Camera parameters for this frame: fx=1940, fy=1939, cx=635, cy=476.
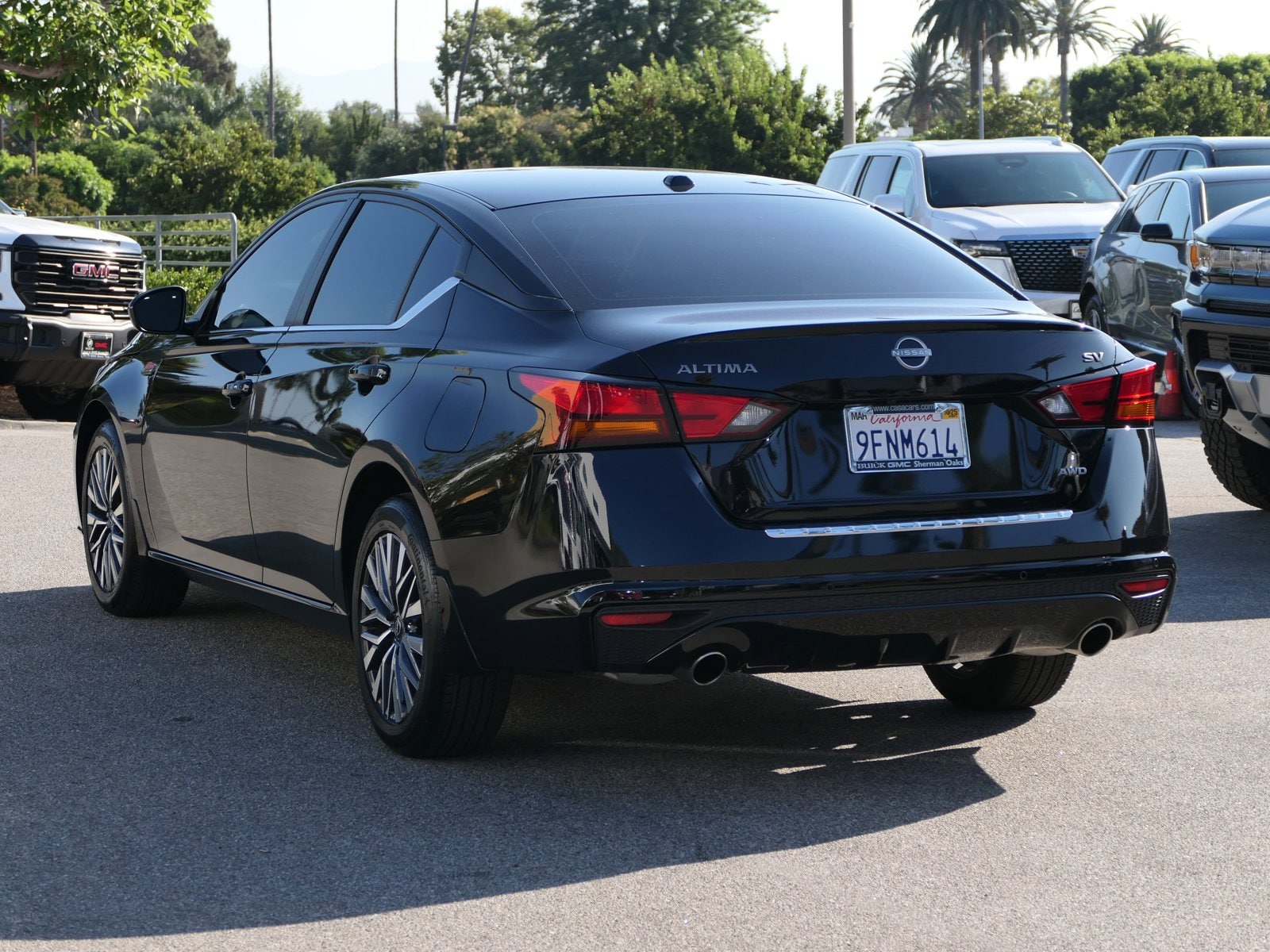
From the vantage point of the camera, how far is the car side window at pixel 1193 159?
1812 centimetres

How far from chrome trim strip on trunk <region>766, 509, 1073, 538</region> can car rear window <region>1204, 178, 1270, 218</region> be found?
32.2ft

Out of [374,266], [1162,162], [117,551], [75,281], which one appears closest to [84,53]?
[75,281]

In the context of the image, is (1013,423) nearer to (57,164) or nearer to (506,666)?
(506,666)

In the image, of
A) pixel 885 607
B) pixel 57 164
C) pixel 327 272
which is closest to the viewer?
pixel 885 607

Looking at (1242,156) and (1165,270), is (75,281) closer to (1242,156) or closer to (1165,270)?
(1165,270)

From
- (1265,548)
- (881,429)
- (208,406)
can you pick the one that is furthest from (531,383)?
(1265,548)

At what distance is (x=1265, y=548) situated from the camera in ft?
29.8

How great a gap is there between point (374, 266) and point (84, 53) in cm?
1440

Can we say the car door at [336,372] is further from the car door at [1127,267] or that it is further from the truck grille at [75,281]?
the car door at [1127,267]

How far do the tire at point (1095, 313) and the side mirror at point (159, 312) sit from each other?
10.2 metres

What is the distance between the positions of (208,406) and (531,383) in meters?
2.12

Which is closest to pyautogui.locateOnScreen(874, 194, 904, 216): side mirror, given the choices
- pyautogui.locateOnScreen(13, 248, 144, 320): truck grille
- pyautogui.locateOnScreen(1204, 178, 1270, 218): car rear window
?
pyautogui.locateOnScreen(1204, 178, 1270, 218): car rear window

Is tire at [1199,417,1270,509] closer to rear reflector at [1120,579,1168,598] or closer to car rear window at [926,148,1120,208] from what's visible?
rear reflector at [1120,579,1168,598]

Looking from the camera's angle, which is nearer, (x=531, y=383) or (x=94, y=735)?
(x=531, y=383)
